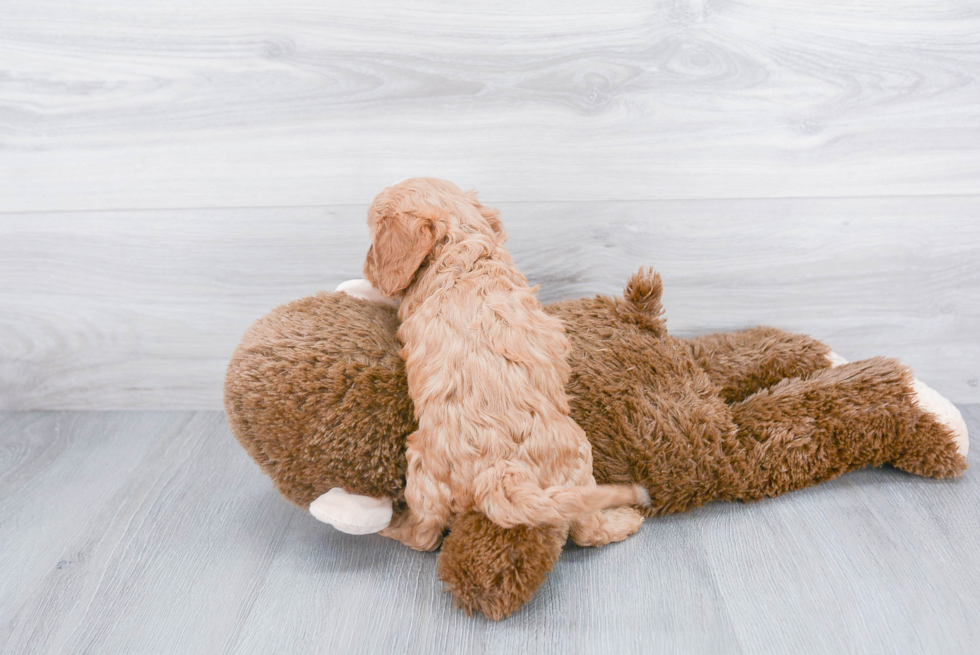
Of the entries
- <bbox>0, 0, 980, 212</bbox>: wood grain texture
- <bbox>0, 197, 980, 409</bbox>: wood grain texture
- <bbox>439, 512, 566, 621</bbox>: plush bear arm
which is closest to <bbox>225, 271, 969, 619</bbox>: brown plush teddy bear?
<bbox>439, 512, 566, 621</bbox>: plush bear arm

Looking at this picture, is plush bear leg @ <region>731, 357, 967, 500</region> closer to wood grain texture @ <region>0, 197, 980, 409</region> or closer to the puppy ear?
wood grain texture @ <region>0, 197, 980, 409</region>

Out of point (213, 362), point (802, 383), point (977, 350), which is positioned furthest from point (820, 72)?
point (213, 362)

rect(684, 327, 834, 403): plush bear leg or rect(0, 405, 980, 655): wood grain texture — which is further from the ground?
rect(684, 327, 834, 403): plush bear leg

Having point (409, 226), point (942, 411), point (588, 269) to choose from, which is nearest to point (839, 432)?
point (942, 411)

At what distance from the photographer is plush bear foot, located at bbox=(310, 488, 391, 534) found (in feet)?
3.06

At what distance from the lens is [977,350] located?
1.36 meters

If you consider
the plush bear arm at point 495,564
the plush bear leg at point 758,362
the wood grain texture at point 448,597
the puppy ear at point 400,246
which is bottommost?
the wood grain texture at point 448,597

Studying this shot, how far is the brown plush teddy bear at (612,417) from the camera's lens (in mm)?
919

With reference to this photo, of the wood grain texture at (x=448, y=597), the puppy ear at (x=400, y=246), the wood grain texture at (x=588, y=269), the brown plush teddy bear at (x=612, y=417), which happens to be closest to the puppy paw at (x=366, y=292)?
the brown plush teddy bear at (x=612, y=417)

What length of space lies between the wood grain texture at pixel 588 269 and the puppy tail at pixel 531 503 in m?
0.56

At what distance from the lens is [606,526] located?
99 centimetres

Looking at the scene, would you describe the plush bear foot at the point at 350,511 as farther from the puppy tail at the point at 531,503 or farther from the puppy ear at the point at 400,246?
the puppy ear at the point at 400,246

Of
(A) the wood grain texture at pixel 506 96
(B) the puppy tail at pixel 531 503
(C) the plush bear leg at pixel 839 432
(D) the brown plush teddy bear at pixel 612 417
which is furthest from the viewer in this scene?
(A) the wood grain texture at pixel 506 96

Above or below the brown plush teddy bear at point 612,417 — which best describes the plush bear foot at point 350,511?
below
